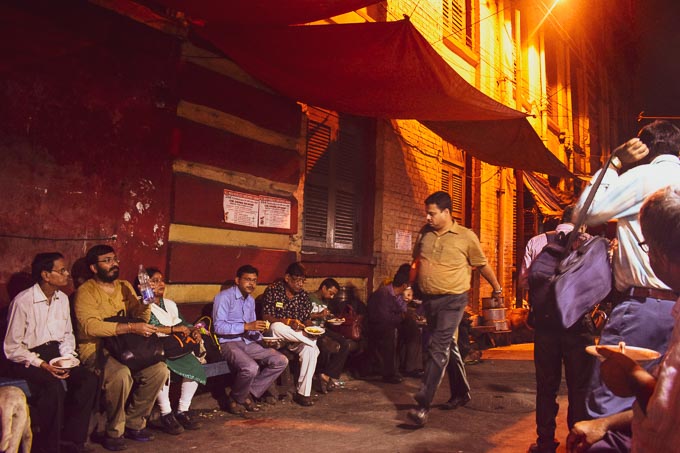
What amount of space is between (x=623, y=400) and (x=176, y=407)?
172 inches

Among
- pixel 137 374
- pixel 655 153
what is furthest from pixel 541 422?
pixel 137 374

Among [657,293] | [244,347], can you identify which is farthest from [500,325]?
[657,293]

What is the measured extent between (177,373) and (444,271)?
2.72 meters

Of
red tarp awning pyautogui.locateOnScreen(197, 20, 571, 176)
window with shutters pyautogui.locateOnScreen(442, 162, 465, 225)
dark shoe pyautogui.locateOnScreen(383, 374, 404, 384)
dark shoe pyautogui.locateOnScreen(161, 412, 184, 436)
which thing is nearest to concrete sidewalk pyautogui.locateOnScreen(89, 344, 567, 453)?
dark shoe pyautogui.locateOnScreen(161, 412, 184, 436)

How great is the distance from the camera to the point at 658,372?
1605 mm

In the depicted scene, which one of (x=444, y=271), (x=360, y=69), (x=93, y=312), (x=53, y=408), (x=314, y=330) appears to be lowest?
(x=53, y=408)

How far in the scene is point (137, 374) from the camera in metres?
4.79

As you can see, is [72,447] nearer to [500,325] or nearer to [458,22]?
[500,325]

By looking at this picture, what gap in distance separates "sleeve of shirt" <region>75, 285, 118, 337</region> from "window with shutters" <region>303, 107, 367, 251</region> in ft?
12.5

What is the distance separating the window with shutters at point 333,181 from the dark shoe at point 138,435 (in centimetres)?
400

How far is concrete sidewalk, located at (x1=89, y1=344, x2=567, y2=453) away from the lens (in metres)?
4.66

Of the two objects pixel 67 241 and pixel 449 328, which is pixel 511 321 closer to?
pixel 449 328

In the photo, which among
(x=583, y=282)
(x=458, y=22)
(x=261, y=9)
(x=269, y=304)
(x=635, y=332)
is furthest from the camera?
(x=458, y=22)

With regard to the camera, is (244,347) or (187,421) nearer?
(187,421)
